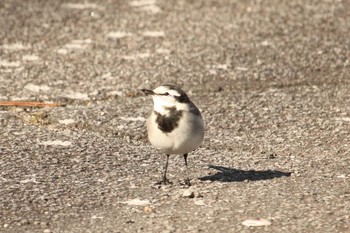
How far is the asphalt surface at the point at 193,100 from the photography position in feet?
17.8

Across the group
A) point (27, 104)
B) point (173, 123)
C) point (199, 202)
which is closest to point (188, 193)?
point (199, 202)

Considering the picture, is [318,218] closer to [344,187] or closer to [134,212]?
[344,187]

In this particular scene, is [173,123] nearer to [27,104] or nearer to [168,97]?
[168,97]

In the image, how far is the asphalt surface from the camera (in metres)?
5.44

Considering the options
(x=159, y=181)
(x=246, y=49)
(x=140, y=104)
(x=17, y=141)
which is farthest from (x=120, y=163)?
(x=246, y=49)

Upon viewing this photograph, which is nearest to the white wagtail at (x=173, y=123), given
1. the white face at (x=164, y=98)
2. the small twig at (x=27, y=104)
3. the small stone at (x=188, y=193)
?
the white face at (x=164, y=98)

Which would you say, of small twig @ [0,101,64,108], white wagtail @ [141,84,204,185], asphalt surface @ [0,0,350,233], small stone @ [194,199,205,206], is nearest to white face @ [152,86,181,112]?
white wagtail @ [141,84,204,185]

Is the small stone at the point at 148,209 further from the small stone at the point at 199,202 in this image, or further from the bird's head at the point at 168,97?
the bird's head at the point at 168,97

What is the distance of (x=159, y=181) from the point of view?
5.98 m

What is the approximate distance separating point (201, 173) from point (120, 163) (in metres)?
0.58

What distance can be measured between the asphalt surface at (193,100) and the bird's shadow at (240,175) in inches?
0.8

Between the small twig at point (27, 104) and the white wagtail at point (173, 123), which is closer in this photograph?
the white wagtail at point (173, 123)

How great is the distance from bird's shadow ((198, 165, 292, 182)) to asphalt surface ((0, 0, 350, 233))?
20 mm

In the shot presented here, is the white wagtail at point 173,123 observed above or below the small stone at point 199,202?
above
